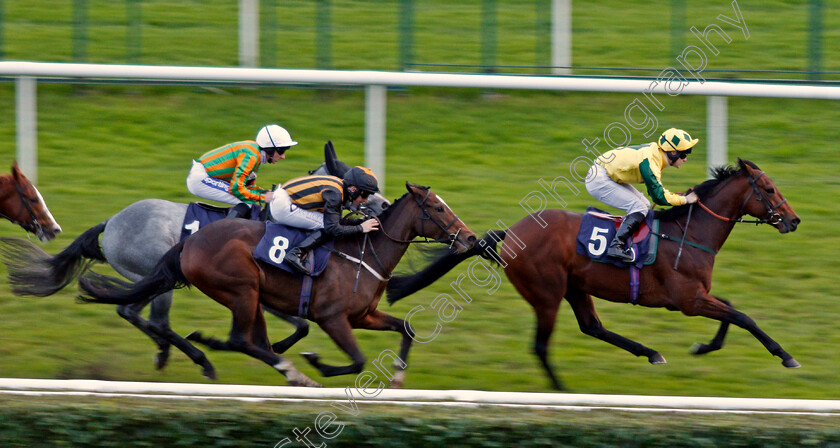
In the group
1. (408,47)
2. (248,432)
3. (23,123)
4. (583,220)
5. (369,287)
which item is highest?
(408,47)

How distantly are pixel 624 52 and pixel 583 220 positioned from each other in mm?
4969

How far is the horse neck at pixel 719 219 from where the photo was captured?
5.71m

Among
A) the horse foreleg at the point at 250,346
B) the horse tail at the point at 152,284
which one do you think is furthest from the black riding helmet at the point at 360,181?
the horse tail at the point at 152,284

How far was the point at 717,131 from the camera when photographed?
7.03 meters

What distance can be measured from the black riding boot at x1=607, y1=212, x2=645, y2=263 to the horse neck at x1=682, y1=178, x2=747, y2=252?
0.32 m

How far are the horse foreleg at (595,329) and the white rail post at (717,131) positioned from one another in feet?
5.46

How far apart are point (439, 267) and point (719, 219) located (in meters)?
1.60

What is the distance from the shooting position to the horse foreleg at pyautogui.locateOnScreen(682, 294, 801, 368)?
5.38m

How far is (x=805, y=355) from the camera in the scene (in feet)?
19.9

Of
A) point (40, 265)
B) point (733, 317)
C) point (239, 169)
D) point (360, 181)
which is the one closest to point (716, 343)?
point (733, 317)

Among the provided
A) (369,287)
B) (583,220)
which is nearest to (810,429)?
(583,220)

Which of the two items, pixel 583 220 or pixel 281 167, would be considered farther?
pixel 281 167

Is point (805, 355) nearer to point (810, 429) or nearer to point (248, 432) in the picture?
point (810, 429)

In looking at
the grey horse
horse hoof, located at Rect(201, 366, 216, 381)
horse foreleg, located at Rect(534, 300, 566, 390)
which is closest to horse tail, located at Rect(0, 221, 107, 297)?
the grey horse
